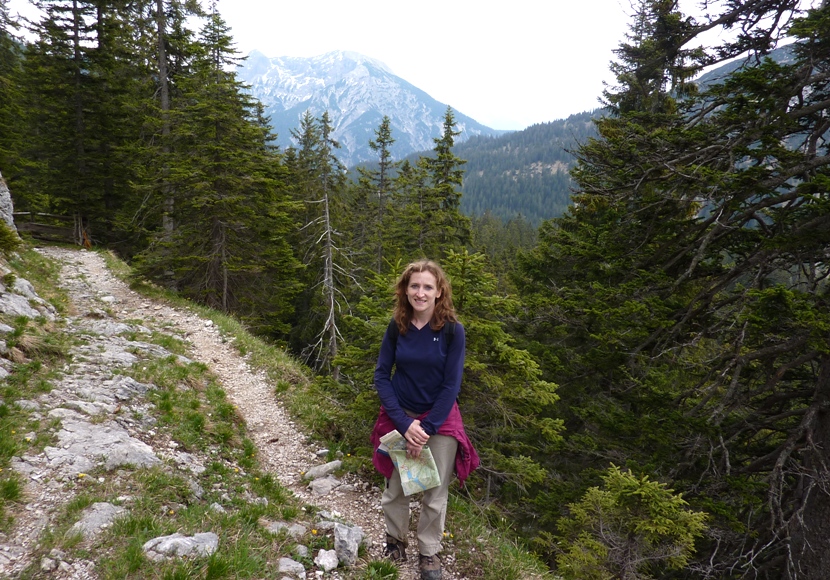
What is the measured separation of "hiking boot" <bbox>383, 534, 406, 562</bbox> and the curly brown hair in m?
2.19

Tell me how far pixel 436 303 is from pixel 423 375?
26.7 inches

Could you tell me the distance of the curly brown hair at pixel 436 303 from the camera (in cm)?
387

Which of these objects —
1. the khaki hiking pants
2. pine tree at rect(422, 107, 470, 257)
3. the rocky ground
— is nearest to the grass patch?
the rocky ground

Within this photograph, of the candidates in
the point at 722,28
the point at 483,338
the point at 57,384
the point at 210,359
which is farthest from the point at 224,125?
the point at 722,28

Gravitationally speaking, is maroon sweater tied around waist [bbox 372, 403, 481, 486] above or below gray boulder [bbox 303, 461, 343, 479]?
above

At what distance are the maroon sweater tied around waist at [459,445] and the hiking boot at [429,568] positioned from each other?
0.77 metres

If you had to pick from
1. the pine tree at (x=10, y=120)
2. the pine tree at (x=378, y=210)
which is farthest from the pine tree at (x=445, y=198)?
the pine tree at (x=10, y=120)

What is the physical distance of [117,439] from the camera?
17.0 feet

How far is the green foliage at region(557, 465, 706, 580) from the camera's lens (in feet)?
16.2

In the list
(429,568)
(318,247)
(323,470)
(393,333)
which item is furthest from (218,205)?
(429,568)

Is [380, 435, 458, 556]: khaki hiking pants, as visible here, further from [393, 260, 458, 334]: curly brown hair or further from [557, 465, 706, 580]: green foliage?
[557, 465, 706, 580]: green foliage

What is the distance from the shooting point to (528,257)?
15.0 m

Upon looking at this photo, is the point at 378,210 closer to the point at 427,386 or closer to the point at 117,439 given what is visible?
the point at 117,439

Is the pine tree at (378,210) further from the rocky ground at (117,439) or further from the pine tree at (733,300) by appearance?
the pine tree at (733,300)
